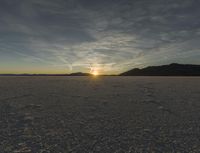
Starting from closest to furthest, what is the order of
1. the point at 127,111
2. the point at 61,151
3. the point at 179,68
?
the point at 61,151 < the point at 127,111 < the point at 179,68

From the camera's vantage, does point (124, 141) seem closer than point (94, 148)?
No

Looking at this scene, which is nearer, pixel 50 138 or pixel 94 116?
pixel 50 138

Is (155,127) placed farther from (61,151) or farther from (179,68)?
(179,68)

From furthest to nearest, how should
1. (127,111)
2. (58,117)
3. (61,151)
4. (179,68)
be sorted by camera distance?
(179,68) < (127,111) < (58,117) < (61,151)

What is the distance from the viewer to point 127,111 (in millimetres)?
9102

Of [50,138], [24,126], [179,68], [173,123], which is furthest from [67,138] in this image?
[179,68]

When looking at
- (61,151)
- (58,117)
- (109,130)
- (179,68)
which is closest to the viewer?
(61,151)

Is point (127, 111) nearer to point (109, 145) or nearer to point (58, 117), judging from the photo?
point (58, 117)

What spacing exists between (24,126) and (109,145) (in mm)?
3247

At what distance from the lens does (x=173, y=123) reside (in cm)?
701

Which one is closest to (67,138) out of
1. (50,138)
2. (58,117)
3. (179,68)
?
(50,138)

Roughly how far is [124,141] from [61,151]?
1.71m

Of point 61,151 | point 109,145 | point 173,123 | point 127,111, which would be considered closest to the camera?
point 61,151

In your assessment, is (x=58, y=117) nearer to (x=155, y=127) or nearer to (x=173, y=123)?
(x=155, y=127)
